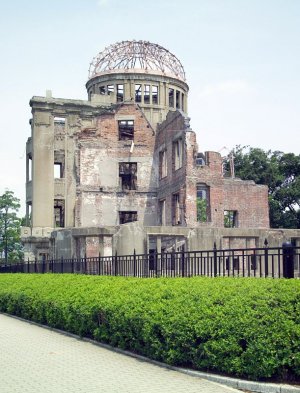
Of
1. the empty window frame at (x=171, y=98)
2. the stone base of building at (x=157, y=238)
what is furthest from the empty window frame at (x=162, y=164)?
the empty window frame at (x=171, y=98)

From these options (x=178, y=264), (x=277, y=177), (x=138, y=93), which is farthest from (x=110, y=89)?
(x=178, y=264)

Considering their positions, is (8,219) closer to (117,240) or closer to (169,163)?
(169,163)

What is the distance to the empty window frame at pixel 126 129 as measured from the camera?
4099 cm

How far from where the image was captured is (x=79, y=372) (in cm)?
883

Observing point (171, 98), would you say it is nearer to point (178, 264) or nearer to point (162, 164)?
point (162, 164)

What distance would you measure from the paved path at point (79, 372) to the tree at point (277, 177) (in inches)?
1715

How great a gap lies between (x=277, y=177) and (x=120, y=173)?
19.5 m

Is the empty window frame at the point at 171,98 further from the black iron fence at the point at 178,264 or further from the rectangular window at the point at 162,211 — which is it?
the black iron fence at the point at 178,264

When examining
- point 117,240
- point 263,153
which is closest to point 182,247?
point 117,240

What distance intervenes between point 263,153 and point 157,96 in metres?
13.1

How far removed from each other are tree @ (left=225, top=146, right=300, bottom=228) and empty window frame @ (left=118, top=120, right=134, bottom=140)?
1649 centimetres

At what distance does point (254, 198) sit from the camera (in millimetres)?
37219

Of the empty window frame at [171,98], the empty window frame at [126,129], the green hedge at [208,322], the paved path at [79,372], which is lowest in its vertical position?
the paved path at [79,372]

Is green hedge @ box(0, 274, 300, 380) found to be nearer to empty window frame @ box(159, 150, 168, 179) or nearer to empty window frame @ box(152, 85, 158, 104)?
empty window frame @ box(159, 150, 168, 179)
